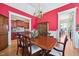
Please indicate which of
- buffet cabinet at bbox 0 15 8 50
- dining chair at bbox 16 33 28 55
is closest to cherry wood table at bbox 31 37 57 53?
dining chair at bbox 16 33 28 55

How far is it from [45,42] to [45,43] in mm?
15

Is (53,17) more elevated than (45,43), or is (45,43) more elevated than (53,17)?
(53,17)

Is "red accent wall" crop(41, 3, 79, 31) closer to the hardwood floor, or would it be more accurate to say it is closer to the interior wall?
the interior wall

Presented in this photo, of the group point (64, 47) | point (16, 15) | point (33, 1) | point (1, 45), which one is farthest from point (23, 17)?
point (64, 47)

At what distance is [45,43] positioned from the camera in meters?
2.38

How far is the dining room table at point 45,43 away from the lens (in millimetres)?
2367

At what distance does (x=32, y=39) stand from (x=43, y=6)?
Result: 21.1 inches

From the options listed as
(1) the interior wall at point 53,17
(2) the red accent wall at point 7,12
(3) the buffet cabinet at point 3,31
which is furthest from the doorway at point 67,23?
(3) the buffet cabinet at point 3,31

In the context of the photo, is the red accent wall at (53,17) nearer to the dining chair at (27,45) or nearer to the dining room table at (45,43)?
the dining room table at (45,43)

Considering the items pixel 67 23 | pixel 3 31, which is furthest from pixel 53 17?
pixel 3 31

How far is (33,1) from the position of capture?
7.89 ft

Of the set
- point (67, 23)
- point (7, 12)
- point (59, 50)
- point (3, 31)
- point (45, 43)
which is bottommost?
point (59, 50)

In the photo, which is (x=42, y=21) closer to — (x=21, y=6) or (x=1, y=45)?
(x=21, y=6)

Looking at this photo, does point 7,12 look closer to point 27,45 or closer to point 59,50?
point 27,45
